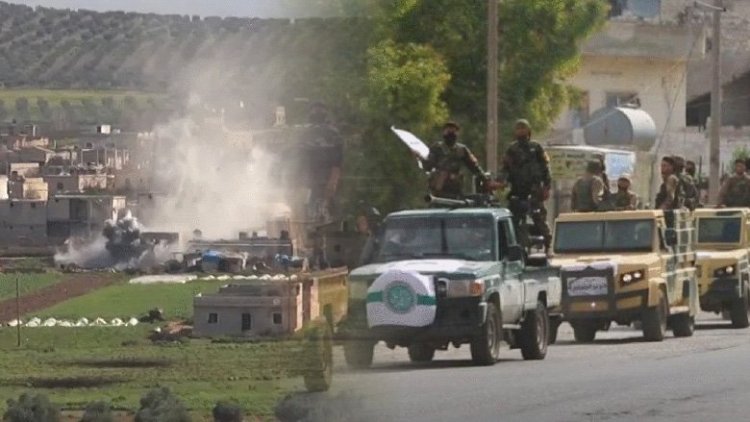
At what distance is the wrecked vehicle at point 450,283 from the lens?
627 inches

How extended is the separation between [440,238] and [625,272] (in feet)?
17.5

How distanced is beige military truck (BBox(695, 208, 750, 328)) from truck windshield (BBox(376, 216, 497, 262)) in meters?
9.36

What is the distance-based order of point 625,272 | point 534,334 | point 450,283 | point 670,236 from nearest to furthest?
point 450,283, point 534,334, point 625,272, point 670,236

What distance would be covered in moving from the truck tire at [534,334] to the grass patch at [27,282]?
14.4ft

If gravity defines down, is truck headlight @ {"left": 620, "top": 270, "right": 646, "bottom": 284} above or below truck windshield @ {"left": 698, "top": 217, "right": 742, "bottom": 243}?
below

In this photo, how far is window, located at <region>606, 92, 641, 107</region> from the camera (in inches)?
2114

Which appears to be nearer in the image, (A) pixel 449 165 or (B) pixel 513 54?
(A) pixel 449 165

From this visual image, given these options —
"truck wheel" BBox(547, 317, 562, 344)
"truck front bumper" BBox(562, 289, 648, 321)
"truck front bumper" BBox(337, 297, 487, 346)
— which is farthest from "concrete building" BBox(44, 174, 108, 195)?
"truck front bumper" BBox(562, 289, 648, 321)

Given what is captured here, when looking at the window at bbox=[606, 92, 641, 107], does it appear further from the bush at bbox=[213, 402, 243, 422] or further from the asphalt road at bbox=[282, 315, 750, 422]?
the bush at bbox=[213, 402, 243, 422]

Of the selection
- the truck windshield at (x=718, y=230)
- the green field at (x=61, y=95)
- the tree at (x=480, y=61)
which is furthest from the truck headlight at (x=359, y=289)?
the truck windshield at (x=718, y=230)

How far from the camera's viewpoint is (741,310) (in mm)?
26109

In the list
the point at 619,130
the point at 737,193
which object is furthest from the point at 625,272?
the point at 619,130

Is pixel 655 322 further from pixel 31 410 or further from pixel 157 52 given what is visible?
pixel 157 52

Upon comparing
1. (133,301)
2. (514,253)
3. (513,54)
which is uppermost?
(513,54)
